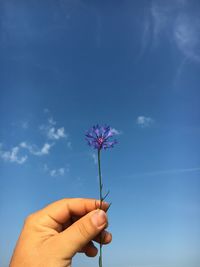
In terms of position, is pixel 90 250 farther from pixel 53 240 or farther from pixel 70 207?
pixel 53 240

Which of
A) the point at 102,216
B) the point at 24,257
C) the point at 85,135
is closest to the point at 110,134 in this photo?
the point at 85,135

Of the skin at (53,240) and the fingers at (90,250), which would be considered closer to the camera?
the skin at (53,240)

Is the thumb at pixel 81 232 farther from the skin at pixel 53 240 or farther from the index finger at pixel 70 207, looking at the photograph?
the index finger at pixel 70 207

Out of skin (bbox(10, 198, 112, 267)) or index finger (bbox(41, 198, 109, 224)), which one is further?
index finger (bbox(41, 198, 109, 224))

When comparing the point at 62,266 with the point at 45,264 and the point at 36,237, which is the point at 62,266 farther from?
the point at 36,237

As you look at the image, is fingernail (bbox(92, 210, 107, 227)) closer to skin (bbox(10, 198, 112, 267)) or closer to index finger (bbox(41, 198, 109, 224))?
skin (bbox(10, 198, 112, 267))

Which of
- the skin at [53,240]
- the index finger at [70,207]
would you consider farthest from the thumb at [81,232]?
the index finger at [70,207]

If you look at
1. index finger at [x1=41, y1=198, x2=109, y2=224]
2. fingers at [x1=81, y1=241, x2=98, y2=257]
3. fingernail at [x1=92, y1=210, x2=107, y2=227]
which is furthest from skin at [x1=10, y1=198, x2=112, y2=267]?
fingers at [x1=81, y1=241, x2=98, y2=257]
